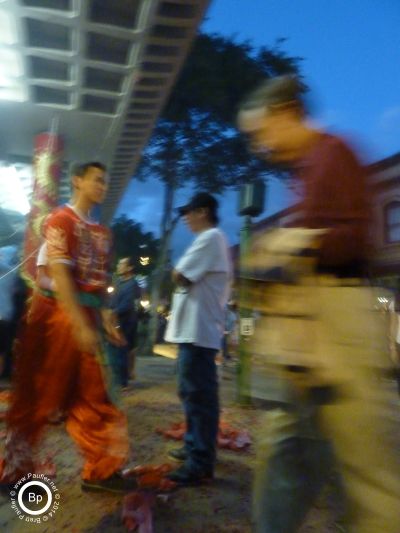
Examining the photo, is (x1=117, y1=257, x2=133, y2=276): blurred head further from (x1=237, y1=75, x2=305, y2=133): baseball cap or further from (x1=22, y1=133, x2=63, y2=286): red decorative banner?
(x1=237, y1=75, x2=305, y2=133): baseball cap

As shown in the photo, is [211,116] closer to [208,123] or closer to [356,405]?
[208,123]

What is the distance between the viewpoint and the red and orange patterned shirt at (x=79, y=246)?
2629 millimetres

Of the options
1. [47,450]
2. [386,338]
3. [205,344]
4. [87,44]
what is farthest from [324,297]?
[87,44]

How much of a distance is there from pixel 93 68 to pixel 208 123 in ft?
20.0

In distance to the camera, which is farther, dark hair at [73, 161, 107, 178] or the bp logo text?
dark hair at [73, 161, 107, 178]

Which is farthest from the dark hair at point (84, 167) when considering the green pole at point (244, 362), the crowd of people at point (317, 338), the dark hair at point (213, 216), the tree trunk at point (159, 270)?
the tree trunk at point (159, 270)

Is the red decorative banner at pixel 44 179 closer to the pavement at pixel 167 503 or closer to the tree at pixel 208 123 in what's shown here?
the pavement at pixel 167 503

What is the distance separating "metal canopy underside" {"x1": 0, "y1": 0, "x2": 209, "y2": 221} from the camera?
9078 mm

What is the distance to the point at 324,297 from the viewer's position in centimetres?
157

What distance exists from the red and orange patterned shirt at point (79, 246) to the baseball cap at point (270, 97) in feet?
3.74

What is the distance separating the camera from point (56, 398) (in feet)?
8.79

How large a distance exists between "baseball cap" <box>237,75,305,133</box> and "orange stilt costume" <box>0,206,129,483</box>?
117cm

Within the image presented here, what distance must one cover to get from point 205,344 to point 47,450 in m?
1.40

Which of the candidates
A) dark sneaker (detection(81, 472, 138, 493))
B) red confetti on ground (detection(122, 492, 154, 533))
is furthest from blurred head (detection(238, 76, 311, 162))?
dark sneaker (detection(81, 472, 138, 493))
